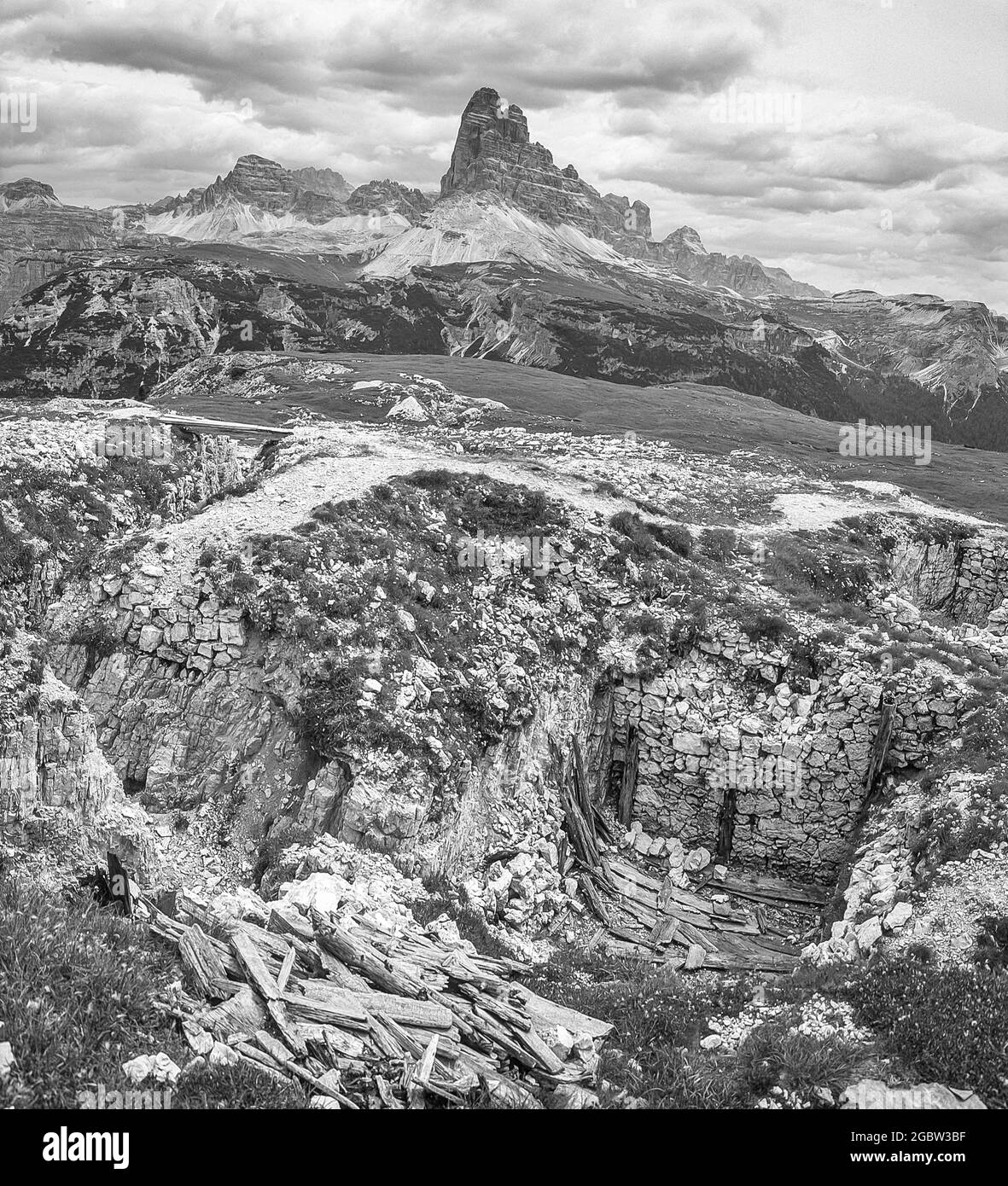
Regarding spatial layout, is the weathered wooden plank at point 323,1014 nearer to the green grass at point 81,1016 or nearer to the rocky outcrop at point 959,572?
the green grass at point 81,1016

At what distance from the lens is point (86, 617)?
26953 mm

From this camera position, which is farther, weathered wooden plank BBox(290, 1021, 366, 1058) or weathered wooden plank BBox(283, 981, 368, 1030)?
weathered wooden plank BBox(283, 981, 368, 1030)

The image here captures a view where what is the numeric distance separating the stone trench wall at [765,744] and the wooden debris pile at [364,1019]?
1535 centimetres

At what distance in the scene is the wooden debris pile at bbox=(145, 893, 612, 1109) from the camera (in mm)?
12172

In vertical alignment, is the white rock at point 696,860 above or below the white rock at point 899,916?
below

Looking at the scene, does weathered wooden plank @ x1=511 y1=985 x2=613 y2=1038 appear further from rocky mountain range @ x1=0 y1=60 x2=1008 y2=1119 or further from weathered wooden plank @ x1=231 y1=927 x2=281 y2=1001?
weathered wooden plank @ x1=231 y1=927 x2=281 y2=1001

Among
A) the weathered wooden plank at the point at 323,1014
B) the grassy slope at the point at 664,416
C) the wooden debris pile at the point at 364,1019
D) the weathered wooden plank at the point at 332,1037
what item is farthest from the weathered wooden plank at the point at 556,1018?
the grassy slope at the point at 664,416

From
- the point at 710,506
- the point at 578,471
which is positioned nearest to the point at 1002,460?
the point at 710,506

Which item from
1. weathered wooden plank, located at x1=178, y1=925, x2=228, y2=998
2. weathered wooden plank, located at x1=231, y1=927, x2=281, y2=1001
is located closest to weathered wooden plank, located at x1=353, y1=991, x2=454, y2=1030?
weathered wooden plank, located at x1=231, y1=927, x2=281, y2=1001

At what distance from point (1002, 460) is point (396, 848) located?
110m

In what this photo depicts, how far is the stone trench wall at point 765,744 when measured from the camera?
94.3 feet

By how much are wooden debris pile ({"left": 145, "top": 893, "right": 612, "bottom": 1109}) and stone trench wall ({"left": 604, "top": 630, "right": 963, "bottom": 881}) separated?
1535cm

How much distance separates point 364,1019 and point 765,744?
65.5 ft
